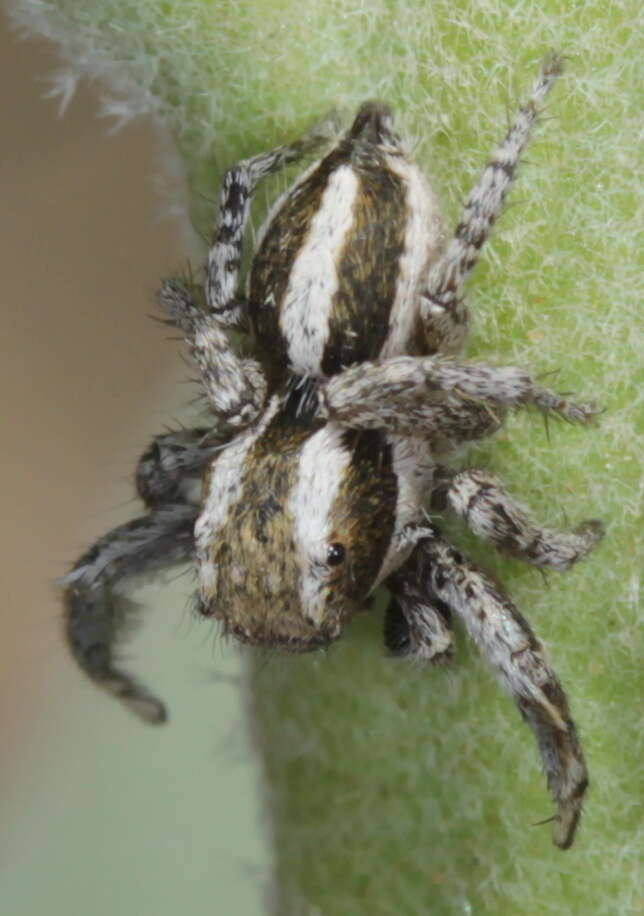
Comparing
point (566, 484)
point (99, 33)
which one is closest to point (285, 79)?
point (99, 33)

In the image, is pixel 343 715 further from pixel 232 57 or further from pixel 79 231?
pixel 79 231

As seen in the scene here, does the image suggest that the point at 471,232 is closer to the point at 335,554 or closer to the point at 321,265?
the point at 321,265

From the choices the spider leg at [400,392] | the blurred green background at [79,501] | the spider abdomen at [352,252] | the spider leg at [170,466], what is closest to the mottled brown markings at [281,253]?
the spider abdomen at [352,252]

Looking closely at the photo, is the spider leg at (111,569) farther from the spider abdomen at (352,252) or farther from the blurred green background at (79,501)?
the blurred green background at (79,501)

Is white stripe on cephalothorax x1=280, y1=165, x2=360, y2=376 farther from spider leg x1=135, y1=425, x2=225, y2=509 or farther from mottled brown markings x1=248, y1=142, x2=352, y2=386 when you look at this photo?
spider leg x1=135, y1=425, x2=225, y2=509

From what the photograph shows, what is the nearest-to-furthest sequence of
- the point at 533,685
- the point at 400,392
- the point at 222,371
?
the point at 533,685 → the point at 400,392 → the point at 222,371

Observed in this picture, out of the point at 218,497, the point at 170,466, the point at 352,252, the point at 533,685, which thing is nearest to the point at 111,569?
the point at 170,466
